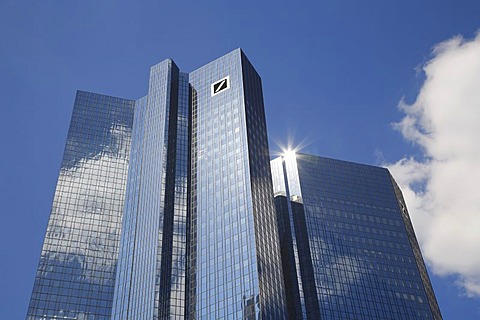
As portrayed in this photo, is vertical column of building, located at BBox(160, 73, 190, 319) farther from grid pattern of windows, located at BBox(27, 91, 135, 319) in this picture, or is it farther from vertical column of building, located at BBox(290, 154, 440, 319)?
vertical column of building, located at BBox(290, 154, 440, 319)

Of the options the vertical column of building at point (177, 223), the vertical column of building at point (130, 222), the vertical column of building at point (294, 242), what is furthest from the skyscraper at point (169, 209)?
the vertical column of building at point (294, 242)

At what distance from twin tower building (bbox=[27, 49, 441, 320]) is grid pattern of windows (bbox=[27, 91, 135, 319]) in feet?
0.96

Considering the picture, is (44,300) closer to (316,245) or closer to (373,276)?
(316,245)

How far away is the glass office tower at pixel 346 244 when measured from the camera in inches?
5433

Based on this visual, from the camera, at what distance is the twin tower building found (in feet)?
361

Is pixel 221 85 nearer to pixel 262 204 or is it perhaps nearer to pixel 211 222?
pixel 262 204

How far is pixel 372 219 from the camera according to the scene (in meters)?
159

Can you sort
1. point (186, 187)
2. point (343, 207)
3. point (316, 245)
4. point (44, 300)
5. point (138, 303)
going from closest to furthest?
1. point (138, 303)
2. point (44, 300)
3. point (186, 187)
4. point (316, 245)
5. point (343, 207)

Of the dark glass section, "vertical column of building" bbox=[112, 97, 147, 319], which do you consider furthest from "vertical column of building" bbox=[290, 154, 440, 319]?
"vertical column of building" bbox=[112, 97, 147, 319]

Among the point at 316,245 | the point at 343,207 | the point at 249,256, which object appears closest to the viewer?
the point at 249,256

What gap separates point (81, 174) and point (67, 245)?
21817mm

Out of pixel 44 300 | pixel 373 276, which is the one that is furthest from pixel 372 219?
pixel 44 300

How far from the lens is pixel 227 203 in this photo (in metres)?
116

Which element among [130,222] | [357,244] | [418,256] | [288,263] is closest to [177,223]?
[130,222]
